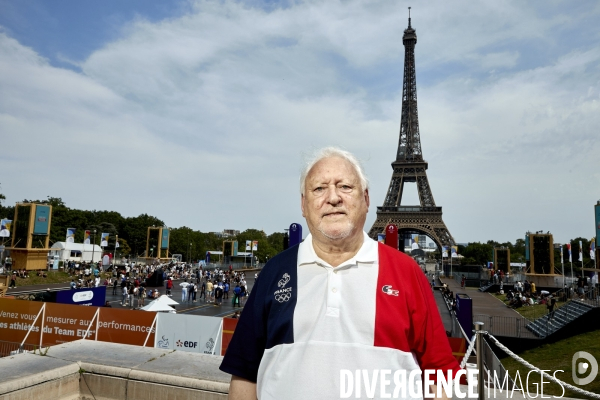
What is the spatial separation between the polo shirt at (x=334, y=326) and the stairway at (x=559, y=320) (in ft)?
65.7

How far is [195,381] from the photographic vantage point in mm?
3230

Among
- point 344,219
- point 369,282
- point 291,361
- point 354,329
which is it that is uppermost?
point 344,219

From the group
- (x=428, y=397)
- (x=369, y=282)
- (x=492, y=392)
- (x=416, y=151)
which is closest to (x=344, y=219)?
(x=369, y=282)

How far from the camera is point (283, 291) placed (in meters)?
1.82

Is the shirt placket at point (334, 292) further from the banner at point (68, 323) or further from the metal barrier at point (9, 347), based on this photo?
the metal barrier at point (9, 347)

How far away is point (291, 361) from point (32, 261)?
153ft

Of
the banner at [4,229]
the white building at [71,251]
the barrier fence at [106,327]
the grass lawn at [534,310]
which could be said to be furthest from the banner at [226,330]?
the white building at [71,251]

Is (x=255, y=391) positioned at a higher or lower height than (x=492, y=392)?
higher

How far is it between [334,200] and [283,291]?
486 millimetres

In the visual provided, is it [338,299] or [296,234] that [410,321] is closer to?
[338,299]

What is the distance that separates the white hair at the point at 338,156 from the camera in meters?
1.98

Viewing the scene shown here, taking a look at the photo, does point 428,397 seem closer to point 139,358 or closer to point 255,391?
point 255,391

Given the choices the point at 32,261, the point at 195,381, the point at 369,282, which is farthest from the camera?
the point at 32,261

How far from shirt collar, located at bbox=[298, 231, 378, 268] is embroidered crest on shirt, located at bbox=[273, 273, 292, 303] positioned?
0.32ft
